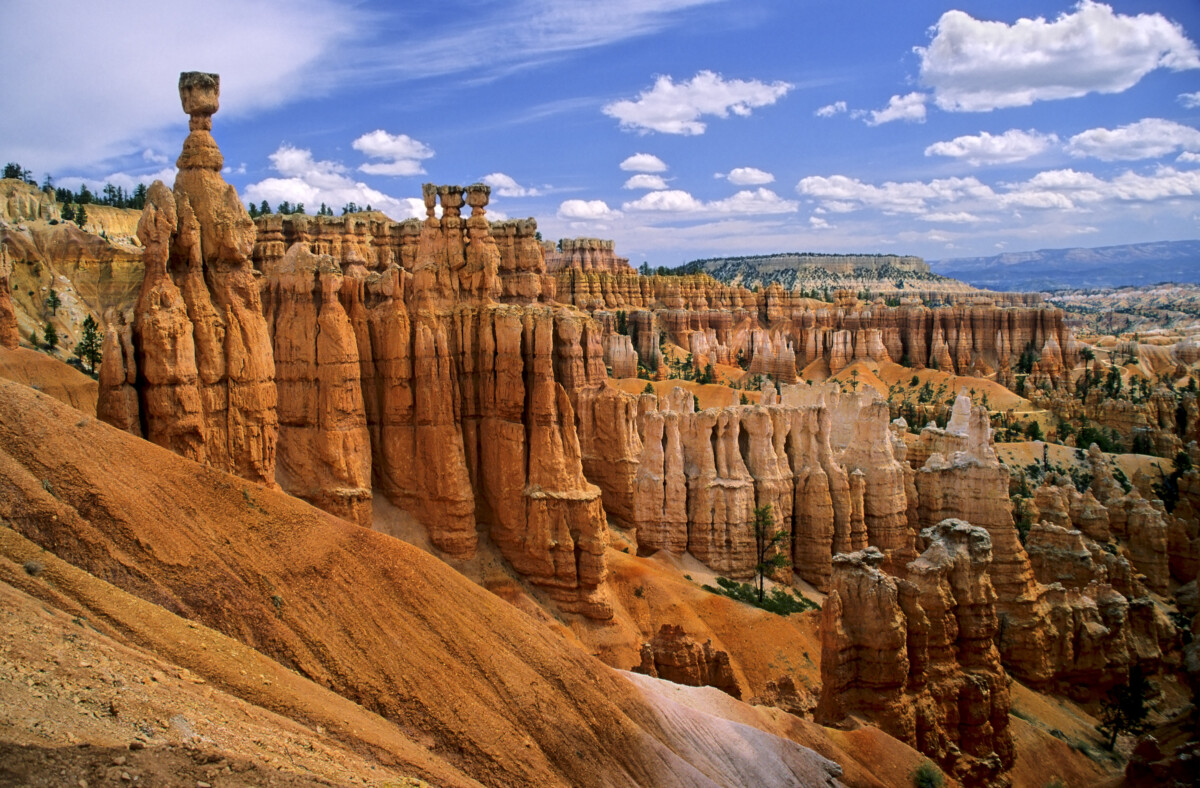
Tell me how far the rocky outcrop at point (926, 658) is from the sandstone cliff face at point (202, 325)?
49.9 ft

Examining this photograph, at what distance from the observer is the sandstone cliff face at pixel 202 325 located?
18.9 metres

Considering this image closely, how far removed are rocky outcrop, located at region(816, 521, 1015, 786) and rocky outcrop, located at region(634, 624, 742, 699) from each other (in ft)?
9.86

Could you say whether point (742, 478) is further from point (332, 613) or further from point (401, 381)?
point (332, 613)

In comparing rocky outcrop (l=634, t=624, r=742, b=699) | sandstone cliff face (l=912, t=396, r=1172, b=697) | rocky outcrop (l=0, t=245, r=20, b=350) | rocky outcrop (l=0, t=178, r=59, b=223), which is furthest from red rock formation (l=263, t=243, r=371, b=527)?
rocky outcrop (l=0, t=178, r=59, b=223)

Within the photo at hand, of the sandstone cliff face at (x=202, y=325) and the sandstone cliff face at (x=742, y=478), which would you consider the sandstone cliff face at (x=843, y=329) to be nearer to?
the sandstone cliff face at (x=742, y=478)

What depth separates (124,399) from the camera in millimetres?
18469

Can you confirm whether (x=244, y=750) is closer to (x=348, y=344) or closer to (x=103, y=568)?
(x=103, y=568)

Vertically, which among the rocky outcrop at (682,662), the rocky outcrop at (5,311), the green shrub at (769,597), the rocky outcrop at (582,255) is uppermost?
the rocky outcrop at (582,255)

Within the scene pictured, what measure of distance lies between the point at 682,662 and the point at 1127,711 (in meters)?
15.6

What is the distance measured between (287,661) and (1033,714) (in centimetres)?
2428

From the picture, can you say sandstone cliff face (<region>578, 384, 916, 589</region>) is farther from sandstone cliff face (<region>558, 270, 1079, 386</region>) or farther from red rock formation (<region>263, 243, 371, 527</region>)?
sandstone cliff face (<region>558, 270, 1079, 386</region>)

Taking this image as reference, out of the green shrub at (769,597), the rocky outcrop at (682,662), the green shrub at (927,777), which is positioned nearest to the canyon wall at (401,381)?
the rocky outcrop at (682,662)

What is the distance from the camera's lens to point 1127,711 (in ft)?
93.7

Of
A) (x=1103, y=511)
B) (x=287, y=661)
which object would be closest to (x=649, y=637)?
(x=287, y=661)
